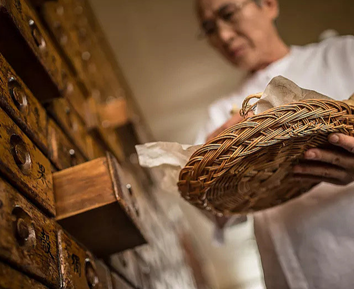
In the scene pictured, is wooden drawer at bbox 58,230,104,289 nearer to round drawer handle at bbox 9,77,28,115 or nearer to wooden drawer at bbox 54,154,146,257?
wooden drawer at bbox 54,154,146,257

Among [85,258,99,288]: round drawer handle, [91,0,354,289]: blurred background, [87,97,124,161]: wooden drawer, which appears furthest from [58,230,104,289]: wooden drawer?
[91,0,354,289]: blurred background

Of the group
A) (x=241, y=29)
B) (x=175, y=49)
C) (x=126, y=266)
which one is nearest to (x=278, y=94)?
(x=241, y=29)

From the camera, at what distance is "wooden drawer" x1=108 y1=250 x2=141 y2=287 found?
91 centimetres

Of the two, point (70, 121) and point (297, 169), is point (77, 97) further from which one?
point (297, 169)

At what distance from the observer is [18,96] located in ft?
2.09

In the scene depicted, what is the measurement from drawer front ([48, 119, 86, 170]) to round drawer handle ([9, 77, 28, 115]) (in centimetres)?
12

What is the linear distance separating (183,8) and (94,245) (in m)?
1.68

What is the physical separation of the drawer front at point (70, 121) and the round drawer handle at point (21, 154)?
0.82ft

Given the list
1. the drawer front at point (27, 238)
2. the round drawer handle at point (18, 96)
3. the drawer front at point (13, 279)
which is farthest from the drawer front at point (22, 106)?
the drawer front at point (13, 279)

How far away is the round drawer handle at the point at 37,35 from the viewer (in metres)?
0.69

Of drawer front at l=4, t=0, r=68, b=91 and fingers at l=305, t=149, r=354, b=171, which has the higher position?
drawer front at l=4, t=0, r=68, b=91

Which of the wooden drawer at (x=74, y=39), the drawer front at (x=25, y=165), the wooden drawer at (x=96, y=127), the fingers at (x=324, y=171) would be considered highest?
the wooden drawer at (x=74, y=39)

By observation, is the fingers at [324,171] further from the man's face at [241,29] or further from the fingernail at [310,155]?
the man's face at [241,29]

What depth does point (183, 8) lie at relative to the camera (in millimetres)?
2109
